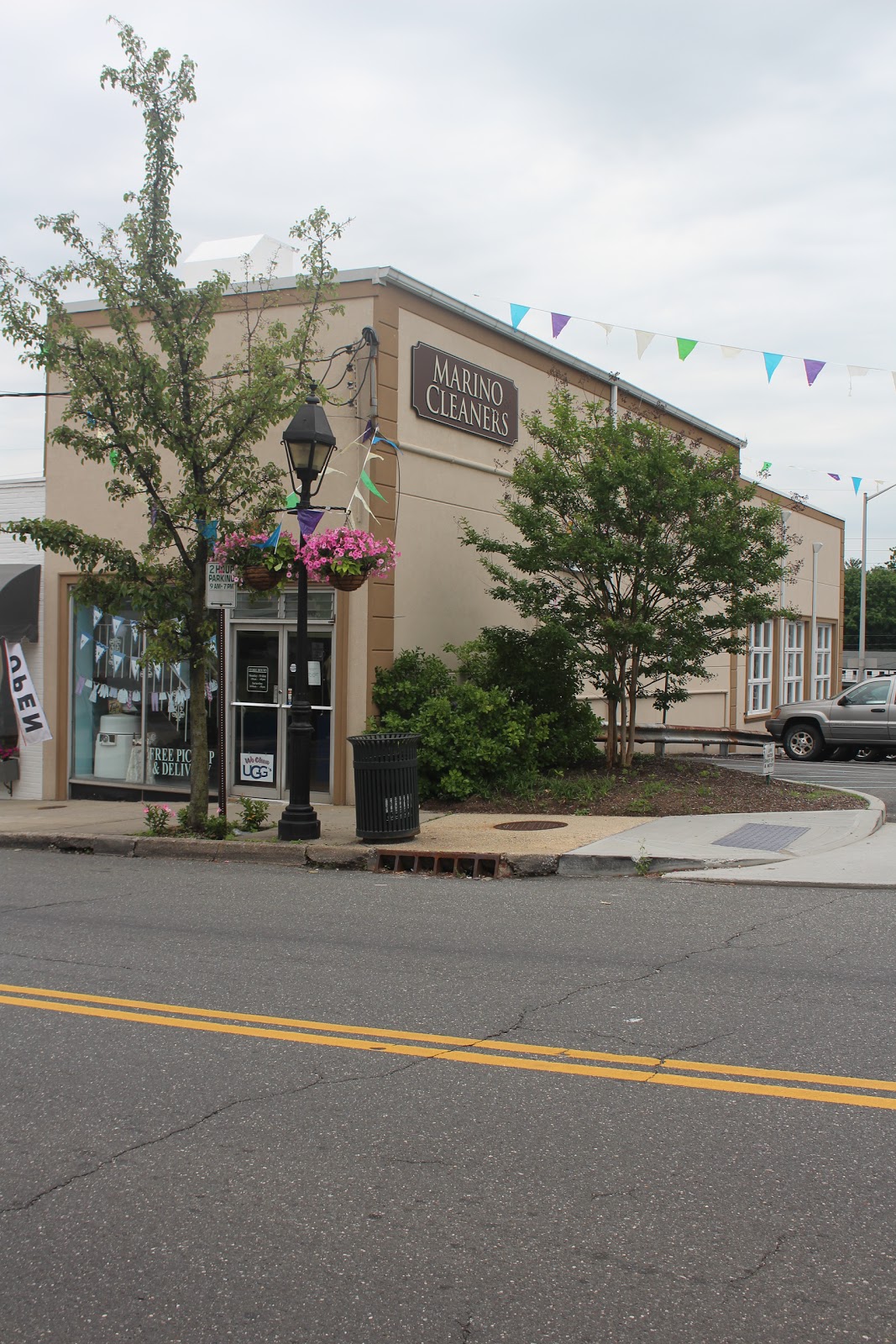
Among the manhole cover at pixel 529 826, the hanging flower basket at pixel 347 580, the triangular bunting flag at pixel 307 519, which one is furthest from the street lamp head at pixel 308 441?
the manhole cover at pixel 529 826

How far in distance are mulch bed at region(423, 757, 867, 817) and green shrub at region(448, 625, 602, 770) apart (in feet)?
1.43

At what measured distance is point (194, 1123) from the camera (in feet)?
15.2

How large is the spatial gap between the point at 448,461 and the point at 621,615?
323 cm

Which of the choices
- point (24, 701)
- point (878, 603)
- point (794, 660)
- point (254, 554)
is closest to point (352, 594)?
point (254, 554)

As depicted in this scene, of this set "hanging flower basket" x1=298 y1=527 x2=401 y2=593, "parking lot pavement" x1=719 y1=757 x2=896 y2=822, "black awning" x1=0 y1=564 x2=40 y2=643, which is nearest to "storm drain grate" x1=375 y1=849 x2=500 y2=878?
"hanging flower basket" x1=298 y1=527 x2=401 y2=593

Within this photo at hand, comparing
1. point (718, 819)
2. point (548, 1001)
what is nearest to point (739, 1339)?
point (548, 1001)

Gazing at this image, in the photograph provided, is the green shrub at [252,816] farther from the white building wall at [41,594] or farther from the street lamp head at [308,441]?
the white building wall at [41,594]

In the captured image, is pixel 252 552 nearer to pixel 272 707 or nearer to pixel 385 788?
pixel 385 788

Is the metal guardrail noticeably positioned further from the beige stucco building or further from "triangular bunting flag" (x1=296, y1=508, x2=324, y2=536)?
"triangular bunting flag" (x1=296, y1=508, x2=324, y2=536)

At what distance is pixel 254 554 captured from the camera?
41.7 feet

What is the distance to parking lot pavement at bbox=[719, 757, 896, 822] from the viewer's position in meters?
16.0

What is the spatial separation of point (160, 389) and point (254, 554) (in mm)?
1937

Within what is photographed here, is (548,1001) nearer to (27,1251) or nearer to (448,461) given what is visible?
(27,1251)

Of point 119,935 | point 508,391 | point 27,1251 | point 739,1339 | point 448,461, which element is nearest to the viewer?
point 739,1339
